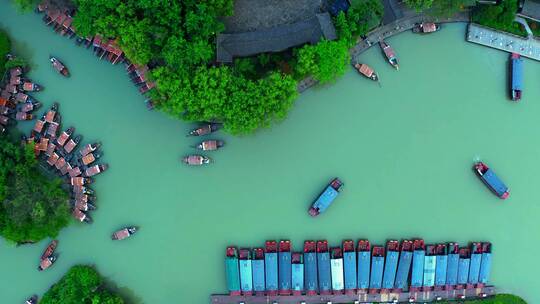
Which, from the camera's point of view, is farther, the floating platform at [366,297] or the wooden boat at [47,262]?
the floating platform at [366,297]

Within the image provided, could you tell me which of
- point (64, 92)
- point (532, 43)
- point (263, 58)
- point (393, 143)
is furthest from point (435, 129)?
point (64, 92)

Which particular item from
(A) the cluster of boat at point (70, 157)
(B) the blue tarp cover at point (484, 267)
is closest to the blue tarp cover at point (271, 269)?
(A) the cluster of boat at point (70, 157)

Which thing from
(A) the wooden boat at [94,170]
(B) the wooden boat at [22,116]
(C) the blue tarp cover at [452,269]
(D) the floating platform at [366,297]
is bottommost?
(D) the floating platform at [366,297]

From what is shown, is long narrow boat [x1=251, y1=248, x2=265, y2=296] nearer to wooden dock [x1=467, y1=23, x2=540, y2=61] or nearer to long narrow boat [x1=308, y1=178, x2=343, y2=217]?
long narrow boat [x1=308, y1=178, x2=343, y2=217]

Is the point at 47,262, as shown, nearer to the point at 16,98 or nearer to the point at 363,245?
the point at 16,98

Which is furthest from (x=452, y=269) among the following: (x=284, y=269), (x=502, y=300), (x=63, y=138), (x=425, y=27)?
(x=63, y=138)

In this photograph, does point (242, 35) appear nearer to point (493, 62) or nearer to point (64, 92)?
point (64, 92)

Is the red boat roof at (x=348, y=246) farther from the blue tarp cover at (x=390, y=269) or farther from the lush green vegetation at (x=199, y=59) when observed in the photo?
the lush green vegetation at (x=199, y=59)
